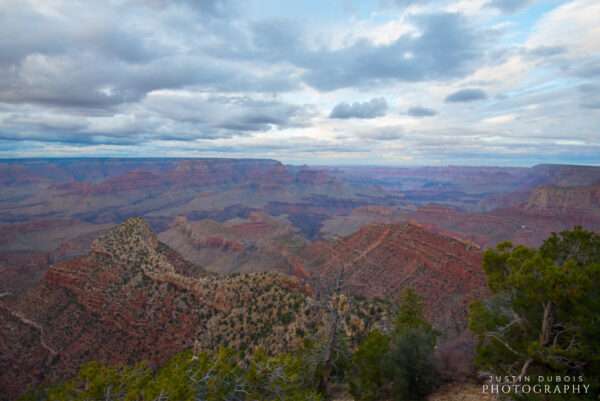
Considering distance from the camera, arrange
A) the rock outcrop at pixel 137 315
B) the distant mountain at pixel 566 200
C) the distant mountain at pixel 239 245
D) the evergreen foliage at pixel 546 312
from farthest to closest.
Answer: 1. the distant mountain at pixel 566 200
2. the distant mountain at pixel 239 245
3. the rock outcrop at pixel 137 315
4. the evergreen foliage at pixel 546 312

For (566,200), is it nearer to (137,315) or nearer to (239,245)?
(239,245)

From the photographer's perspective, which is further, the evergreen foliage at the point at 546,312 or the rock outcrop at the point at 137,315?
the rock outcrop at the point at 137,315

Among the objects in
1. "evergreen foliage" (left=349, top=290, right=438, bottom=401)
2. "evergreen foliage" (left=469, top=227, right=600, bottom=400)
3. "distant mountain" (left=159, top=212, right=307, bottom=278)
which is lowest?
"distant mountain" (left=159, top=212, right=307, bottom=278)

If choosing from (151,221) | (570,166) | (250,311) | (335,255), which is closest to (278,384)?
(250,311)

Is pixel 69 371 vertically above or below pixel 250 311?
below

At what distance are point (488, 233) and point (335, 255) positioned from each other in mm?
64380

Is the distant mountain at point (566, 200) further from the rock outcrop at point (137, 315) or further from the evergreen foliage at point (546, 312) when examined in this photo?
the evergreen foliage at point (546, 312)

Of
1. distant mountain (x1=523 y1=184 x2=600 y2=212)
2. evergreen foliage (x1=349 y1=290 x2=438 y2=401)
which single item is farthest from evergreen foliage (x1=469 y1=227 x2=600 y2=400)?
distant mountain (x1=523 y1=184 x2=600 y2=212)

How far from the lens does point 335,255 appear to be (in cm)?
7419

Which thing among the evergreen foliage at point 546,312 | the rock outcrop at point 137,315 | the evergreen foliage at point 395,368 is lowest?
the rock outcrop at point 137,315

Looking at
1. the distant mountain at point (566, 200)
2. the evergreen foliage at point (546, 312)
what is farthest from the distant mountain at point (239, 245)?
the distant mountain at point (566, 200)

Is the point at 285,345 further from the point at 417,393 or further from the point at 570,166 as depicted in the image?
the point at 570,166

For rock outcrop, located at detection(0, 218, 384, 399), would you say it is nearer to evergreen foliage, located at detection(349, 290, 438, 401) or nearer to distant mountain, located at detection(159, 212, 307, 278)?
evergreen foliage, located at detection(349, 290, 438, 401)

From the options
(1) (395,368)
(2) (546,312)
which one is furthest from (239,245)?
(2) (546,312)
